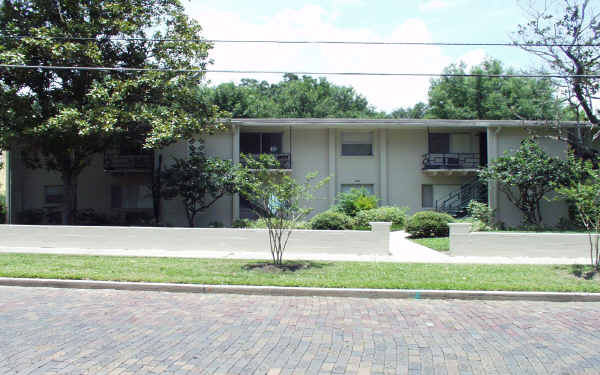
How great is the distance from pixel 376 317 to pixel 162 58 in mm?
15142

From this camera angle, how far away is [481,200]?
2233 centimetres

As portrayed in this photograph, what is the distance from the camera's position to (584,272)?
407 inches

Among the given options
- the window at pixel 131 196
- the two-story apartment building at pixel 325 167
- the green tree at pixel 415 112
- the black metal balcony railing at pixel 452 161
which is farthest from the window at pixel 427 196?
the green tree at pixel 415 112

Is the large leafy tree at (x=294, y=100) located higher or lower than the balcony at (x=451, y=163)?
higher

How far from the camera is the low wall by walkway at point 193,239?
43.6 ft

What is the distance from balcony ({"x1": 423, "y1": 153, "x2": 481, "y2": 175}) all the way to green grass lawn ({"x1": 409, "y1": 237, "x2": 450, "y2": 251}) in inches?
267

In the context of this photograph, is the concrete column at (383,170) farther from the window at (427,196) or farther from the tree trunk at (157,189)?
the tree trunk at (157,189)

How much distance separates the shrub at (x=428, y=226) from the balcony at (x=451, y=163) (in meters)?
5.72

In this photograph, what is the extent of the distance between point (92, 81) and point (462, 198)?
18.1m

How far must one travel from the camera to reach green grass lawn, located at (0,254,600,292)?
898cm

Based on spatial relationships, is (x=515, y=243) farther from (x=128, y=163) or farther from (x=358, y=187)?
(x=128, y=163)

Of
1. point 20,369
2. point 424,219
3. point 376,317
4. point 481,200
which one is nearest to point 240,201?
point 424,219

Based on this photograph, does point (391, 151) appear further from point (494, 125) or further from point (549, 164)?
point (549, 164)

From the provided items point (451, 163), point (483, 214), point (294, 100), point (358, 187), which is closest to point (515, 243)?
point (483, 214)
